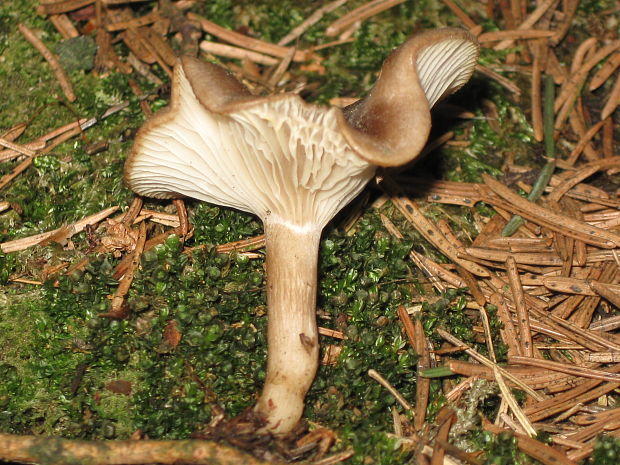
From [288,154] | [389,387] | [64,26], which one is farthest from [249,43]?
[389,387]

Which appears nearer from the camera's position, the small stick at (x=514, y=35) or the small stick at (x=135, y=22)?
the small stick at (x=135, y=22)

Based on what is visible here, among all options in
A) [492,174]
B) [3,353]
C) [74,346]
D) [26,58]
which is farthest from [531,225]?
[26,58]

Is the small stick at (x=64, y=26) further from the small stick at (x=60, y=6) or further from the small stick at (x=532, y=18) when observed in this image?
the small stick at (x=532, y=18)

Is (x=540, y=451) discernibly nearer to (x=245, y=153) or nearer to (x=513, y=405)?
(x=513, y=405)

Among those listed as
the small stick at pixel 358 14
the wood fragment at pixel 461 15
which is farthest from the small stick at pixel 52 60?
the wood fragment at pixel 461 15

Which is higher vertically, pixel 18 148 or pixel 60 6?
pixel 60 6

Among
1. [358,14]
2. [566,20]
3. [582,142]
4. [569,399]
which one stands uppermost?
[358,14]

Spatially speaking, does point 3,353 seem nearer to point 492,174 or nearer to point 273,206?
point 273,206
